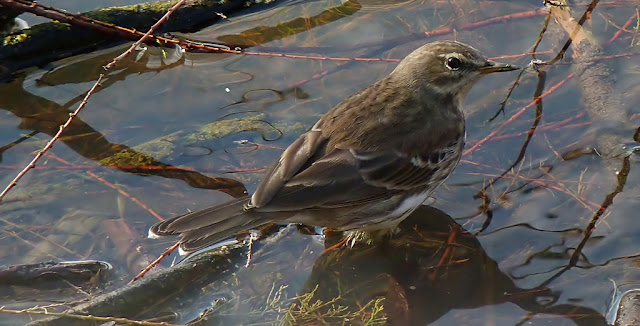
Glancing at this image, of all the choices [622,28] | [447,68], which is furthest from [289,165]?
[622,28]

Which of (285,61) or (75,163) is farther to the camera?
(285,61)

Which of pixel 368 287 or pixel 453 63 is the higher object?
pixel 453 63

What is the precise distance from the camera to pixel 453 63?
6.32 m

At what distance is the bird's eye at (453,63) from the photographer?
6305 millimetres

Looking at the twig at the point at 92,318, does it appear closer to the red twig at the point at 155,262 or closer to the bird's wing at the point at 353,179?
the red twig at the point at 155,262

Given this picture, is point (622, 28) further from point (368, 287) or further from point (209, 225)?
point (209, 225)

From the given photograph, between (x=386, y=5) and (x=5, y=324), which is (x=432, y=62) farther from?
(x=5, y=324)

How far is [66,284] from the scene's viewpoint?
575 centimetres

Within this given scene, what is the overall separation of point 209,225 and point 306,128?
1.70 metres

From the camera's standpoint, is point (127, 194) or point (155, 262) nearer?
point (155, 262)

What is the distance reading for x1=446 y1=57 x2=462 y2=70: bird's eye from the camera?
6.30m

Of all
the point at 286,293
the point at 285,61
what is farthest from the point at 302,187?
the point at 285,61

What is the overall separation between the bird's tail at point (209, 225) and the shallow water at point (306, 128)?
352 millimetres

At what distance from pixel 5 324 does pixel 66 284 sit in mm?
498
